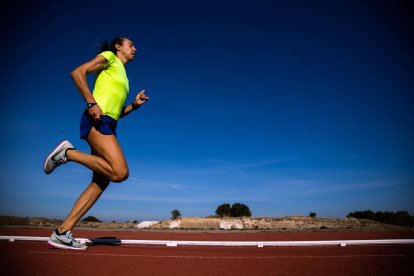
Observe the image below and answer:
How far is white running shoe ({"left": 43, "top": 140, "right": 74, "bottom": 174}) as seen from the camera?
3564 mm

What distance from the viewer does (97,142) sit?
11.3ft

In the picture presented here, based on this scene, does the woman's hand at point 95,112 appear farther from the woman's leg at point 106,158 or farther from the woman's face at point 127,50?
the woman's face at point 127,50

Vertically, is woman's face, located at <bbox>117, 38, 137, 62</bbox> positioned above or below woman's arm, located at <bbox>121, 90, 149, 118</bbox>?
above

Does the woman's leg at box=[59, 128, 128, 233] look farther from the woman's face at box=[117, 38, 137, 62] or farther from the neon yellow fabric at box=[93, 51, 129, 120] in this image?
the woman's face at box=[117, 38, 137, 62]

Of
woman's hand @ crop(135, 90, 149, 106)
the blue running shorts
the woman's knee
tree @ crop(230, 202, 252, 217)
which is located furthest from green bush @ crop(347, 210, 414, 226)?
tree @ crop(230, 202, 252, 217)

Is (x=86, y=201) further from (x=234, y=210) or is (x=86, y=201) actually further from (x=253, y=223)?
(x=234, y=210)

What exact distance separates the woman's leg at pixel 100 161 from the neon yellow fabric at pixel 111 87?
334mm

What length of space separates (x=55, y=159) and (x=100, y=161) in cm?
62

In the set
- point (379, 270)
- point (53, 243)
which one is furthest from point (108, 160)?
point (379, 270)

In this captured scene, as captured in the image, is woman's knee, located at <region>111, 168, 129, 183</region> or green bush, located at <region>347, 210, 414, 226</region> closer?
woman's knee, located at <region>111, 168, 129, 183</region>

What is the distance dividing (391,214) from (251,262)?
22187 millimetres

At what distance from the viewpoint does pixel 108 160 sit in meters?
3.41

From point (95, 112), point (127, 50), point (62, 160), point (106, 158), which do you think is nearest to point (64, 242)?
point (62, 160)

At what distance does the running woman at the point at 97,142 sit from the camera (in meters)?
3.36
